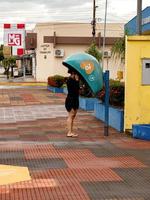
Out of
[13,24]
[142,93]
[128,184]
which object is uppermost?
[13,24]

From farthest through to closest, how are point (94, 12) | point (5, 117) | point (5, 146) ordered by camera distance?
point (94, 12) → point (5, 117) → point (5, 146)

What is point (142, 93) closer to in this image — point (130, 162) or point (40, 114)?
point (130, 162)

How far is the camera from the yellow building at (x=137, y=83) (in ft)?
46.1

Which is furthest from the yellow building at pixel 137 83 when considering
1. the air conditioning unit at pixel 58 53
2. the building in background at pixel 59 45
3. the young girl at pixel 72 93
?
the air conditioning unit at pixel 58 53

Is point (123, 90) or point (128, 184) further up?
point (123, 90)

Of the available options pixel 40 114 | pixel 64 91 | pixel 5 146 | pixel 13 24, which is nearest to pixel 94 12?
pixel 13 24

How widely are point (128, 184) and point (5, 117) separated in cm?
1047

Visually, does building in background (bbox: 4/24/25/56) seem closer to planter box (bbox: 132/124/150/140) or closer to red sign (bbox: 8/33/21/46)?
red sign (bbox: 8/33/21/46)

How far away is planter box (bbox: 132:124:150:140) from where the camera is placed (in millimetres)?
13258

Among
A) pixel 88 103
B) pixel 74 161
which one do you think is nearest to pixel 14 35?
pixel 88 103

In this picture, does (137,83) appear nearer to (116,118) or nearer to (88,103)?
(116,118)

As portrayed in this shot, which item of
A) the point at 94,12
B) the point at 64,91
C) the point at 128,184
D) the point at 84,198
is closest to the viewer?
the point at 84,198

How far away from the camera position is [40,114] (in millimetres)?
19094

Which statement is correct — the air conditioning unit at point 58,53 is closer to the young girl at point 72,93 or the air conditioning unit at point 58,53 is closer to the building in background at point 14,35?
the building in background at point 14,35
